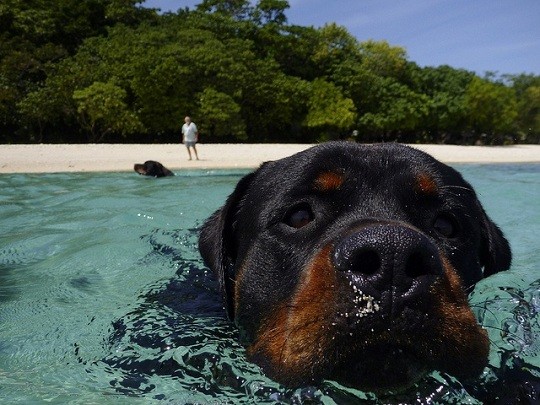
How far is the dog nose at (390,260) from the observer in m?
1.72

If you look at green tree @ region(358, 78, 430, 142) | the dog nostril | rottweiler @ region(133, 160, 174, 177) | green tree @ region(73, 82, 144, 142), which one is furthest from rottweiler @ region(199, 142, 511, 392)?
green tree @ region(358, 78, 430, 142)

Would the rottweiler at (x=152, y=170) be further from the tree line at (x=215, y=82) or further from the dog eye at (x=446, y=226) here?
the tree line at (x=215, y=82)

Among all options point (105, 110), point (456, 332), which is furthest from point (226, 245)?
point (105, 110)

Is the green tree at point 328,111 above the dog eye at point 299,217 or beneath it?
above

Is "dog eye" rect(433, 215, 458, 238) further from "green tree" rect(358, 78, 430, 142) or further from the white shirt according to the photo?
"green tree" rect(358, 78, 430, 142)

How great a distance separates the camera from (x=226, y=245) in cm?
310

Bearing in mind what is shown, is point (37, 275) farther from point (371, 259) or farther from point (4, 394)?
point (371, 259)

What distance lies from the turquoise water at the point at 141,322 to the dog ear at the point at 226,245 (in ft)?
0.84

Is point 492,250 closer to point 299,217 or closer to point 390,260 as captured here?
point 299,217

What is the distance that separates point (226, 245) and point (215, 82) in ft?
106

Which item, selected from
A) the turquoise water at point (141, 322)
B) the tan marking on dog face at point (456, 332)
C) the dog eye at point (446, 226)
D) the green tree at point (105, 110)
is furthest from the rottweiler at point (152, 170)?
the green tree at point (105, 110)

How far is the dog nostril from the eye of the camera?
69.8 inches

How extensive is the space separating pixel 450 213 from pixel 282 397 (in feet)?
3.72

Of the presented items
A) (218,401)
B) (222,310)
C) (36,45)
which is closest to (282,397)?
(218,401)
